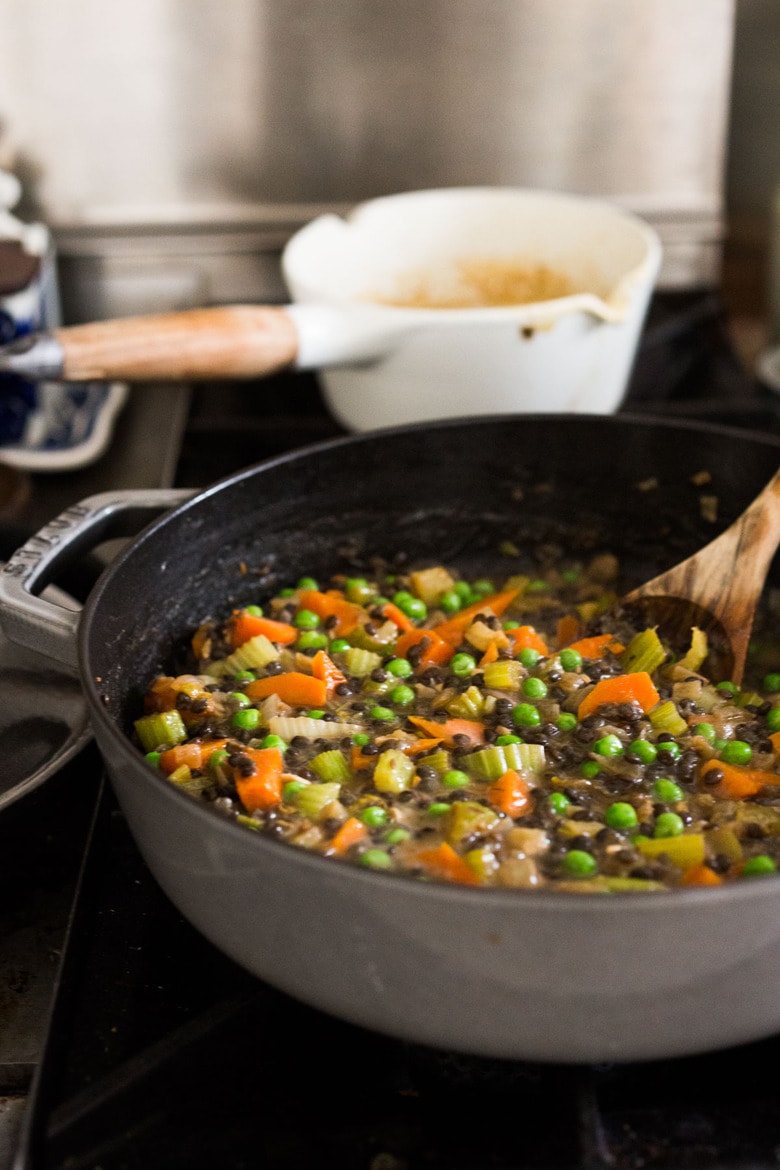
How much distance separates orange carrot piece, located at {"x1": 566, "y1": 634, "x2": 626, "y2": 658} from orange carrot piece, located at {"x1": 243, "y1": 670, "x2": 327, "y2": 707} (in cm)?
39

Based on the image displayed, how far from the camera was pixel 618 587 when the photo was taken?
1.99 metres

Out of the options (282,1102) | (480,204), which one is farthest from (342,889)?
(480,204)

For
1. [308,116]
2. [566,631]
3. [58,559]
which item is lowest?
[566,631]

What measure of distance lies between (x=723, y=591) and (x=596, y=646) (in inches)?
7.9

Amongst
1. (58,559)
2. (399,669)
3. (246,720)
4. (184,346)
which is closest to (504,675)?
(399,669)

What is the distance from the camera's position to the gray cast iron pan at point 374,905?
957 mm

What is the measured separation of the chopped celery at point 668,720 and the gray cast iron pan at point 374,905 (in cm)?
44

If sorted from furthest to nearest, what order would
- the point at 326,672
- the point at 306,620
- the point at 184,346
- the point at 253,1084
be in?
the point at 184,346 → the point at 306,620 → the point at 326,672 → the point at 253,1084

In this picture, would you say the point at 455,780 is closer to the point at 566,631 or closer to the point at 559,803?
the point at 559,803

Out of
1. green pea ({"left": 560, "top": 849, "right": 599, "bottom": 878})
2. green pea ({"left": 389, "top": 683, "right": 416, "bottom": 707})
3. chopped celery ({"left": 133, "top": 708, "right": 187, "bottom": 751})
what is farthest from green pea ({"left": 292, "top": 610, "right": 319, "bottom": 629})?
green pea ({"left": 560, "top": 849, "right": 599, "bottom": 878})

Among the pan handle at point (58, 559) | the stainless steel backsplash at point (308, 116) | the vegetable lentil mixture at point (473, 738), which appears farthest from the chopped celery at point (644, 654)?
the stainless steel backsplash at point (308, 116)

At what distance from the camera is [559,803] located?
1361mm

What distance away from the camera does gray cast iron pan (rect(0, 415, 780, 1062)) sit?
0.96m

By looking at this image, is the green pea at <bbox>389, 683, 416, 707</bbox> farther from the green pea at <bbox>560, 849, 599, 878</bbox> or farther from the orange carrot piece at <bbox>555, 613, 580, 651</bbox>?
the green pea at <bbox>560, 849, 599, 878</bbox>
